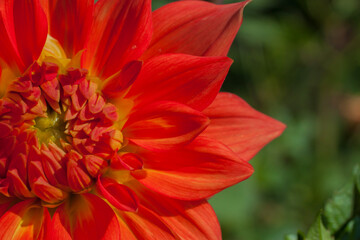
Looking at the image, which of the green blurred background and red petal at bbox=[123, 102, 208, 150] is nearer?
red petal at bbox=[123, 102, 208, 150]

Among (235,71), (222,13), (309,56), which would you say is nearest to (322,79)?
(309,56)

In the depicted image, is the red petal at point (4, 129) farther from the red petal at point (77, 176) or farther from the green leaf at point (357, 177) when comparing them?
the green leaf at point (357, 177)

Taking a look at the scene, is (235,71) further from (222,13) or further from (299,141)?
(222,13)

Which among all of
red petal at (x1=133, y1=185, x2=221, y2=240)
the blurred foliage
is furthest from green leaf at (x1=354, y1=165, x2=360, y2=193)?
red petal at (x1=133, y1=185, x2=221, y2=240)

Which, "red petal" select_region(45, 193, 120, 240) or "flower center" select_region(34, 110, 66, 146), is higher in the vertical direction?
"flower center" select_region(34, 110, 66, 146)

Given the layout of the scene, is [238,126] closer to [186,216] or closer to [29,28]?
[186,216]

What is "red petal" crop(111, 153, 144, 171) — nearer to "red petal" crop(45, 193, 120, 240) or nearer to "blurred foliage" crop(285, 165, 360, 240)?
"red petal" crop(45, 193, 120, 240)

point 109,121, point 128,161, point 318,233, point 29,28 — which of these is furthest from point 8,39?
point 318,233
